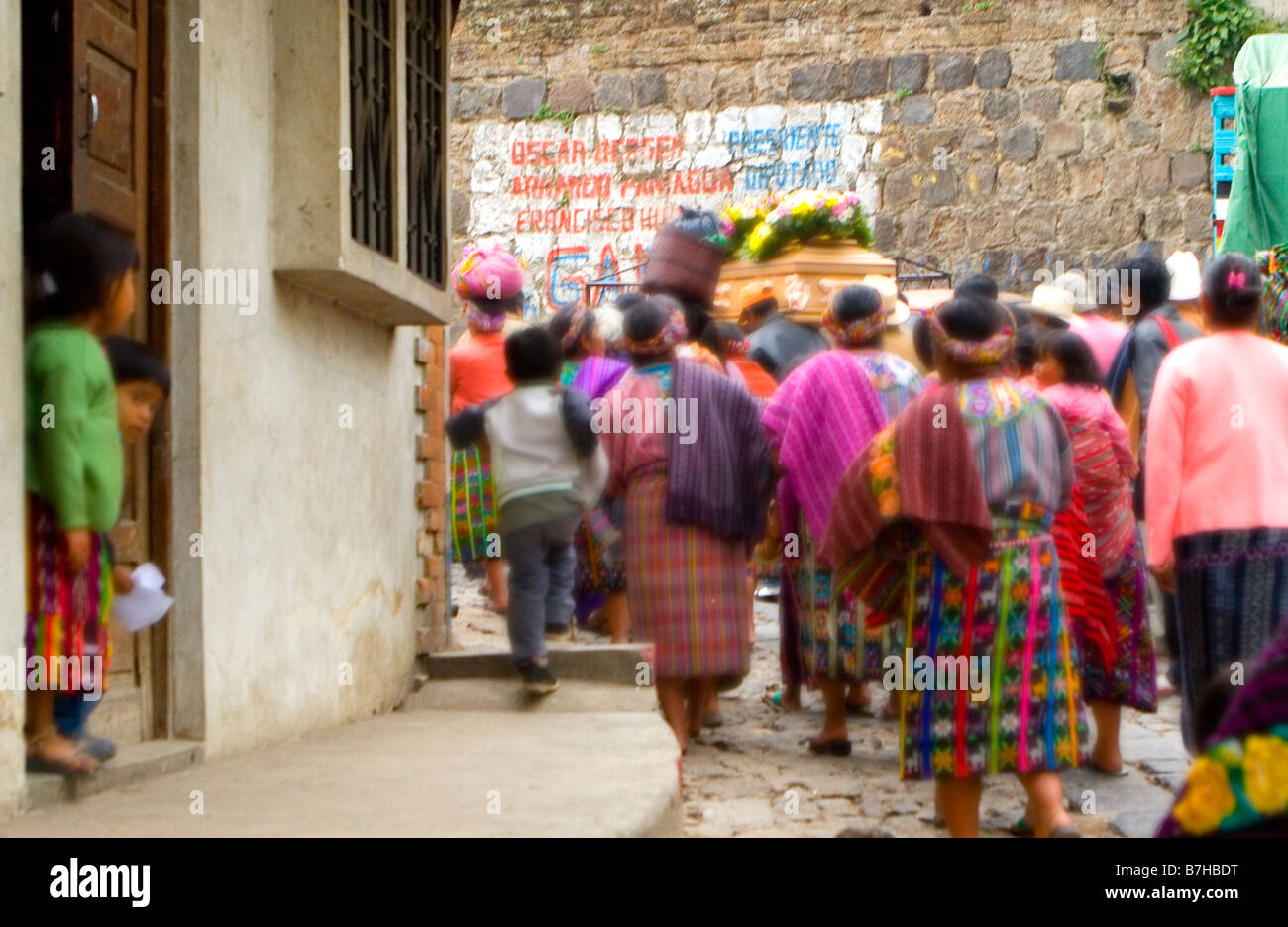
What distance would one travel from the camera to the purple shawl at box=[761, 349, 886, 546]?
6297 mm

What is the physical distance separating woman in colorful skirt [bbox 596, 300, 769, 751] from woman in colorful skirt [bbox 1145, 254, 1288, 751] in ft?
5.72

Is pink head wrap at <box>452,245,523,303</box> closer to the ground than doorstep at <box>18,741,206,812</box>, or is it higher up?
higher up

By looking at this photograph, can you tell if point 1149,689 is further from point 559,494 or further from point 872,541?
point 559,494

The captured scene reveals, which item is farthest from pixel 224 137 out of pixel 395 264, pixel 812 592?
pixel 812 592

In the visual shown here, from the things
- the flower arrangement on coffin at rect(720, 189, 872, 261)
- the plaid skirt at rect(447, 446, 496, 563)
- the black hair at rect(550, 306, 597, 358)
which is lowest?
the plaid skirt at rect(447, 446, 496, 563)

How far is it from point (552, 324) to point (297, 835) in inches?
187

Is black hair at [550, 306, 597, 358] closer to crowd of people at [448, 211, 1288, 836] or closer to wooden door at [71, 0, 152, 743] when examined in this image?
crowd of people at [448, 211, 1288, 836]

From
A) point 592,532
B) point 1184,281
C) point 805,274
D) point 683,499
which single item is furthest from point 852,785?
point 805,274

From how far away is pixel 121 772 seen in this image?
421 centimetres

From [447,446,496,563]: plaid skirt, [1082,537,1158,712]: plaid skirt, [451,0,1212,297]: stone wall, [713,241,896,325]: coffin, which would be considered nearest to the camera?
[1082,537,1158,712]: plaid skirt

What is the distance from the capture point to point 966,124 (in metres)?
14.5

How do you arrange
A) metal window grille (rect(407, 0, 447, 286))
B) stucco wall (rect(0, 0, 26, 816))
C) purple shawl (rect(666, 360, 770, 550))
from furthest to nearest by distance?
metal window grille (rect(407, 0, 447, 286)) < purple shawl (rect(666, 360, 770, 550)) < stucco wall (rect(0, 0, 26, 816))

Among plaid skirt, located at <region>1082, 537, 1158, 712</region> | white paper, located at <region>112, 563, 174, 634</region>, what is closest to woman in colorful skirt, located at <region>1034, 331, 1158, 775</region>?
plaid skirt, located at <region>1082, 537, 1158, 712</region>

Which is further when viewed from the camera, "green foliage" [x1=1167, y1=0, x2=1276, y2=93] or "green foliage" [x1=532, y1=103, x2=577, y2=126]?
"green foliage" [x1=532, y1=103, x2=577, y2=126]
